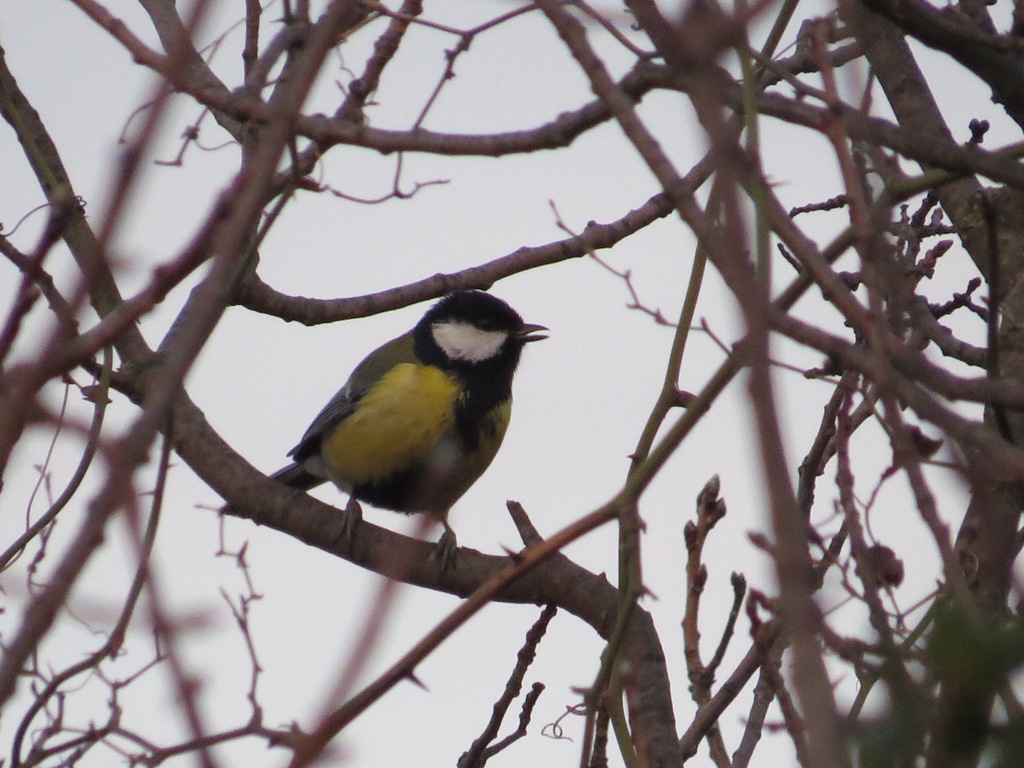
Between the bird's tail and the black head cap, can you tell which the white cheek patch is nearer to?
the black head cap

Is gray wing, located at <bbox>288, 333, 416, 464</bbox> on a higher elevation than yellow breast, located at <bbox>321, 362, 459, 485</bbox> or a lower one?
higher

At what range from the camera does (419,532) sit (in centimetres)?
120

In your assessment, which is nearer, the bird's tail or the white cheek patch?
the white cheek patch

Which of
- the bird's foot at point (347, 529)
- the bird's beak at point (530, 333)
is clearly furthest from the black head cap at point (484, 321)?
the bird's foot at point (347, 529)

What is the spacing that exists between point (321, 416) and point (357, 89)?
107 inches

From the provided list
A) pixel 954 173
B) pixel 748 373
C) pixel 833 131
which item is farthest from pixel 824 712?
pixel 954 173

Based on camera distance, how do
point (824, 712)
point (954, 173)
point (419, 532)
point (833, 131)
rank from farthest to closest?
1. point (954, 173)
2. point (833, 131)
3. point (419, 532)
4. point (824, 712)

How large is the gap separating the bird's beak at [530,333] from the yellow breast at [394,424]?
620mm

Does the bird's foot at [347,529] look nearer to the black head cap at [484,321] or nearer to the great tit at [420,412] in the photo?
the great tit at [420,412]

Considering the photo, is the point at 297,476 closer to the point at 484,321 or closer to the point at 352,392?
the point at 352,392

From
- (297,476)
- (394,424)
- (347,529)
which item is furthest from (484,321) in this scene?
(347,529)

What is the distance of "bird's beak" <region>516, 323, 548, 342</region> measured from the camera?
6215mm

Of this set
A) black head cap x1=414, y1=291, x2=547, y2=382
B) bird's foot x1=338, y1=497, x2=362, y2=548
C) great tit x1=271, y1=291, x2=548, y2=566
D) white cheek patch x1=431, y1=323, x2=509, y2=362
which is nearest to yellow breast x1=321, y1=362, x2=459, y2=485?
great tit x1=271, y1=291, x2=548, y2=566

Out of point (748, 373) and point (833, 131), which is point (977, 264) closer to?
point (833, 131)
